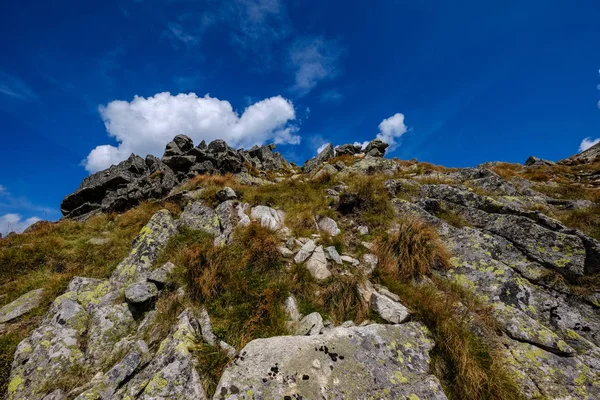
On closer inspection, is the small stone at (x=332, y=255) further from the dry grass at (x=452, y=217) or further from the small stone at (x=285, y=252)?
the dry grass at (x=452, y=217)

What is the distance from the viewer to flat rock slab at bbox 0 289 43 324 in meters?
5.56

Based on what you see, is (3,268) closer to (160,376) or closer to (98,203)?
(160,376)

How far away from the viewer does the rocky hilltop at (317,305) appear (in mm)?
3684

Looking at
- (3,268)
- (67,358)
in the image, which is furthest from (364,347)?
(3,268)

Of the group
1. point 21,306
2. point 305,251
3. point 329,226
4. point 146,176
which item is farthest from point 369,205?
point 146,176

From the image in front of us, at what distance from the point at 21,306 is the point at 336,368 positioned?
831cm

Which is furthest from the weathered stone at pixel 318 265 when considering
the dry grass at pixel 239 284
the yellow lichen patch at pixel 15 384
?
the yellow lichen patch at pixel 15 384

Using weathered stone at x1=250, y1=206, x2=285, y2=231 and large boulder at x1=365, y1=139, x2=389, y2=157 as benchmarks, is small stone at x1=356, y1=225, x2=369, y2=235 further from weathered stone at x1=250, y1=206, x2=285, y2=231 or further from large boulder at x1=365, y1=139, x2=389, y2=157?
large boulder at x1=365, y1=139, x2=389, y2=157

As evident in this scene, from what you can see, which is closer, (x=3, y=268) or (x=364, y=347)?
(x=364, y=347)

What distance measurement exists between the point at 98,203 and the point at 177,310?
21.6 m

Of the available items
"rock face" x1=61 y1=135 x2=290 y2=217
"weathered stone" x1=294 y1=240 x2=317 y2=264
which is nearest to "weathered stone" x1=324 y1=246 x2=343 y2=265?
"weathered stone" x1=294 y1=240 x2=317 y2=264

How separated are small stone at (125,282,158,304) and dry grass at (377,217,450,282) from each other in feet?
19.9

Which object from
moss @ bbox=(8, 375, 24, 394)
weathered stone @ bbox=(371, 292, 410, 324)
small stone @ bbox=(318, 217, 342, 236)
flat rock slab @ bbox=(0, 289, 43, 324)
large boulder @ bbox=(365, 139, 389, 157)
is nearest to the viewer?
moss @ bbox=(8, 375, 24, 394)

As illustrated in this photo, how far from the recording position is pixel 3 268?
7.53 m
